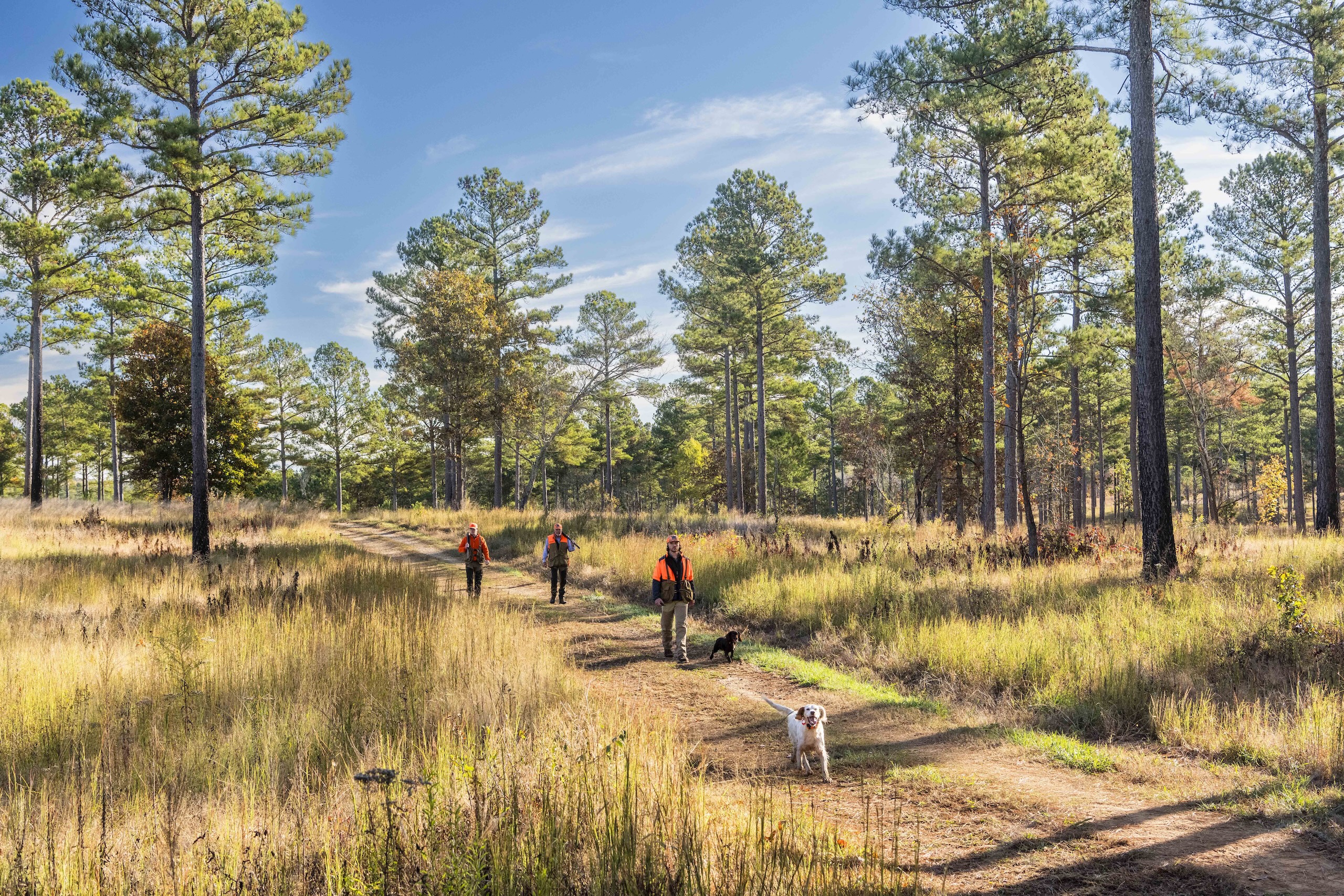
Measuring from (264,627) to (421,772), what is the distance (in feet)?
15.7

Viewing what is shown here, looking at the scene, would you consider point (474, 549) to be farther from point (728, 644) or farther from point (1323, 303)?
point (1323, 303)

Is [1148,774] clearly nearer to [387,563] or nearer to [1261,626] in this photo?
[1261,626]

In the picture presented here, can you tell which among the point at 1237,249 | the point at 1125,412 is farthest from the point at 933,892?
the point at 1125,412

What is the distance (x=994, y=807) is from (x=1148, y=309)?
9.90 m

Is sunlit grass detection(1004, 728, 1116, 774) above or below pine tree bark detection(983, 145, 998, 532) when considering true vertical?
below

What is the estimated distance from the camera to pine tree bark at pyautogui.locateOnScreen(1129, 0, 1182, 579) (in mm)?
11016

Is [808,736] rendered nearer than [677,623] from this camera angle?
Yes


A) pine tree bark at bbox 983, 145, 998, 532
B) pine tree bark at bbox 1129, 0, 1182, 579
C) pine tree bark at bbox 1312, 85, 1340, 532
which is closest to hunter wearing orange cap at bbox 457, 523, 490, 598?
pine tree bark at bbox 1129, 0, 1182, 579

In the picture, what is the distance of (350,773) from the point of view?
4023mm

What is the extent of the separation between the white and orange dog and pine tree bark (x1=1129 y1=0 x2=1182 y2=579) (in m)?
8.46

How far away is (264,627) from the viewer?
785 centimetres

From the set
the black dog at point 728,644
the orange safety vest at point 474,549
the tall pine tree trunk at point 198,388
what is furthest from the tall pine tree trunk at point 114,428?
the black dog at point 728,644

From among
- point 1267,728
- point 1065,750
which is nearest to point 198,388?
point 1065,750

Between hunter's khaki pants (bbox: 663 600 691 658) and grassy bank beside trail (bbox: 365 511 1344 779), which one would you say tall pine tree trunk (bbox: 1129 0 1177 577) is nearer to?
grassy bank beside trail (bbox: 365 511 1344 779)
